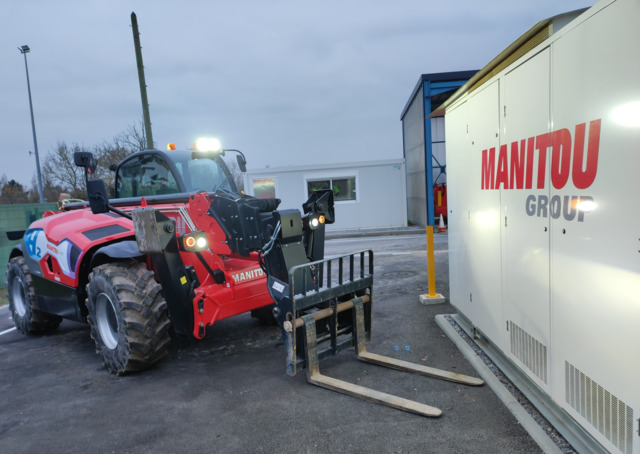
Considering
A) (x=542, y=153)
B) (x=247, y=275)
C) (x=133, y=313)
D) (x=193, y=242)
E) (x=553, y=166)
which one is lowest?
(x=133, y=313)

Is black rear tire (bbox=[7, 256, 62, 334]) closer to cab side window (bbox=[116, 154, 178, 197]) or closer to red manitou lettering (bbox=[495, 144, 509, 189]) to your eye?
cab side window (bbox=[116, 154, 178, 197])

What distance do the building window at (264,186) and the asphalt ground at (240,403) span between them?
12.6 m

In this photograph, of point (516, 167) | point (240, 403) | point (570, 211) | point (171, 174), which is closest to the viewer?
point (570, 211)

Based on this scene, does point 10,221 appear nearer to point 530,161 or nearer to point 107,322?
point 107,322

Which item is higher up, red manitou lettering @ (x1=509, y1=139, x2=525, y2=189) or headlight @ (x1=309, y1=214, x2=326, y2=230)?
red manitou lettering @ (x1=509, y1=139, x2=525, y2=189)

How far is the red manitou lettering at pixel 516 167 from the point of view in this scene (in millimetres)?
3328

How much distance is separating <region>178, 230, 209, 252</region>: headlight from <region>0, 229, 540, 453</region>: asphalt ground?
130 cm

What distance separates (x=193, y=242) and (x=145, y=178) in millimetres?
1819

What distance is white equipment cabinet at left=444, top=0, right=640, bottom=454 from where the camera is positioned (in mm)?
2197

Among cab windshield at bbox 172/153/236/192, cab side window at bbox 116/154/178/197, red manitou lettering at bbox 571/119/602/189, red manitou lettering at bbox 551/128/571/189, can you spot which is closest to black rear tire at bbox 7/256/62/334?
cab side window at bbox 116/154/178/197

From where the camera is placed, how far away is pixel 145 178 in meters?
5.37

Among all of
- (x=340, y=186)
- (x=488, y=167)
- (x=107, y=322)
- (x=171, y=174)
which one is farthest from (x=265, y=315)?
(x=340, y=186)

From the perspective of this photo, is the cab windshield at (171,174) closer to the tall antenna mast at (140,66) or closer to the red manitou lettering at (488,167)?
the red manitou lettering at (488,167)

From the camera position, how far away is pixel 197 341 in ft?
17.3
